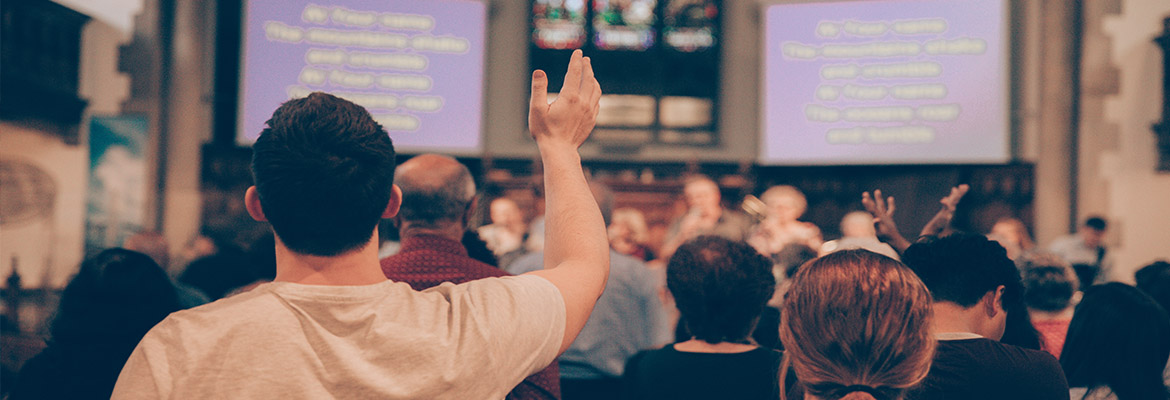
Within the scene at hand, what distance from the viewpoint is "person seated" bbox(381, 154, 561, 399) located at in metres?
1.75

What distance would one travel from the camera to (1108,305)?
203 cm

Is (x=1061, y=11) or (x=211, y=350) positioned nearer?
(x=211, y=350)

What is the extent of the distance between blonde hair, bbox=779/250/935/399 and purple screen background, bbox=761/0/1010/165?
796cm

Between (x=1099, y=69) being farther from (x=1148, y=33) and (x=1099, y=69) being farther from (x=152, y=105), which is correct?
(x=152, y=105)

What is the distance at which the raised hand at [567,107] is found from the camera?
3.83ft

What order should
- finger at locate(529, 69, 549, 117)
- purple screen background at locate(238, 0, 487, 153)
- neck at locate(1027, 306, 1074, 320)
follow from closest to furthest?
finger at locate(529, 69, 549, 117), neck at locate(1027, 306, 1074, 320), purple screen background at locate(238, 0, 487, 153)

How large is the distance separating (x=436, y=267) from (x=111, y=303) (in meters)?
0.74

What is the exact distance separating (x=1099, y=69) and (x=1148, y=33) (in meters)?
0.53

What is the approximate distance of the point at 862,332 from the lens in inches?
49.5

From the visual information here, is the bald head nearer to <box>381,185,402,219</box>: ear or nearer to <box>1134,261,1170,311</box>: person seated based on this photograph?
<box>381,185,402,219</box>: ear

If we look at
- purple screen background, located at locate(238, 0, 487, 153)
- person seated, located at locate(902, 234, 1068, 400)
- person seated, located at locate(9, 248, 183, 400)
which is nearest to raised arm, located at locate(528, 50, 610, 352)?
person seated, located at locate(902, 234, 1068, 400)

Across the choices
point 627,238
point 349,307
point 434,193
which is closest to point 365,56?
point 627,238

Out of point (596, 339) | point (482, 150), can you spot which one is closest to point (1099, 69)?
point (482, 150)

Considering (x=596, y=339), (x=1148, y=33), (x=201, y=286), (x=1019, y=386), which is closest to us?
(x=1019, y=386)
